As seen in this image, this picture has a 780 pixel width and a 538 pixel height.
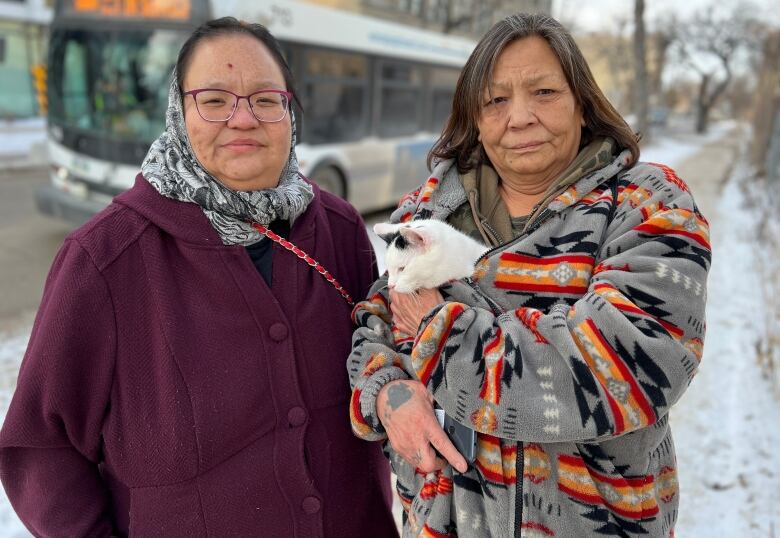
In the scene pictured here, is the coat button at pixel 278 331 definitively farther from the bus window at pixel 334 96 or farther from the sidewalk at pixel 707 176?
the sidewalk at pixel 707 176

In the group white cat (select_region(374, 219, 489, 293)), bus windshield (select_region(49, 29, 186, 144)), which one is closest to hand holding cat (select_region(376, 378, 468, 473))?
white cat (select_region(374, 219, 489, 293))

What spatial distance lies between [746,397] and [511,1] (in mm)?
12706

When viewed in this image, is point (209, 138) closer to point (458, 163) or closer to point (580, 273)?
point (458, 163)

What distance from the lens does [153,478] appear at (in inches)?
58.4

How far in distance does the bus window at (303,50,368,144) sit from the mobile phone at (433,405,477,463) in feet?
21.2

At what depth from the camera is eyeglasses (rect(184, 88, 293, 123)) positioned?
5.25ft

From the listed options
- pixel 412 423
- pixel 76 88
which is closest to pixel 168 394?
pixel 412 423

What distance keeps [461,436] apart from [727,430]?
3.33m

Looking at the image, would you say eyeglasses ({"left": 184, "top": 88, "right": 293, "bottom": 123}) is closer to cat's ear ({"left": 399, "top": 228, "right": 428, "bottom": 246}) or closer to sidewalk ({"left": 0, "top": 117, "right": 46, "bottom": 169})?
cat's ear ({"left": 399, "top": 228, "right": 428, "bottom": 246})

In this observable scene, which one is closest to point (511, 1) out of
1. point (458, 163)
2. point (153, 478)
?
point (458, 163)

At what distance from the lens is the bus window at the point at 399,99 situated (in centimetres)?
888

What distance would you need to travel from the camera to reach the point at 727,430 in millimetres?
3887

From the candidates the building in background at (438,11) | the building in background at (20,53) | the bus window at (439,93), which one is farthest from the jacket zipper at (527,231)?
the building in background at (20,53)

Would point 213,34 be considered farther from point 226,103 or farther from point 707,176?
point 707,176
